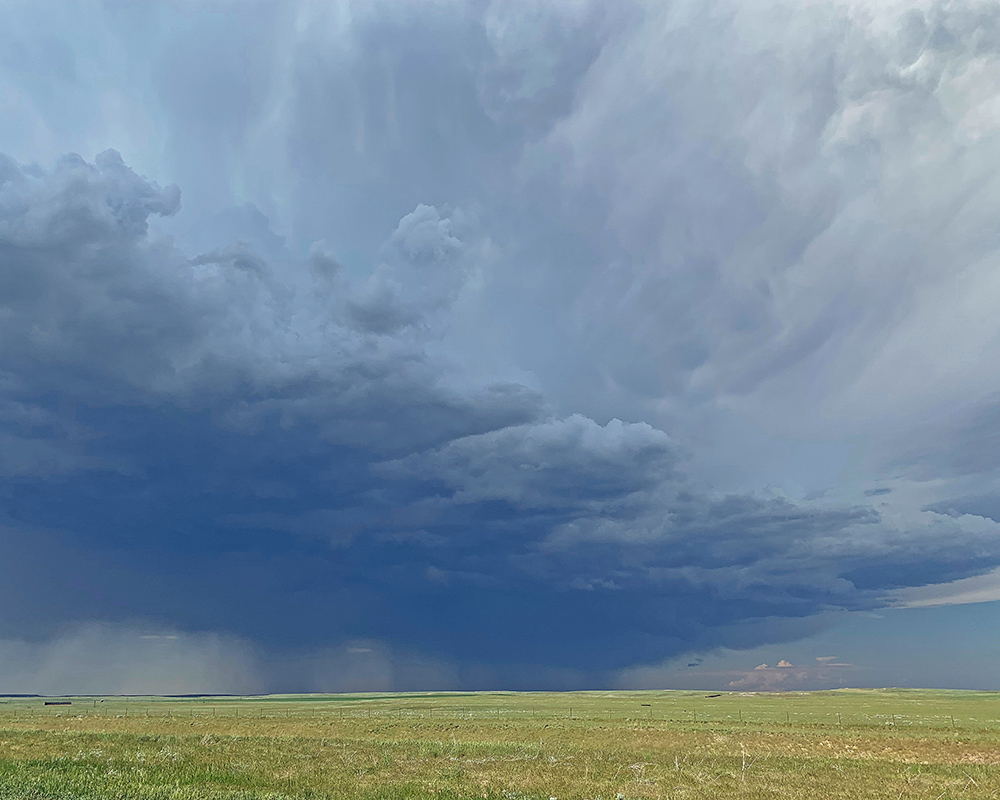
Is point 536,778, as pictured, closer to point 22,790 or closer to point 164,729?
point 22,790

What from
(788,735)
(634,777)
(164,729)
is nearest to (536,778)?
(634,777)

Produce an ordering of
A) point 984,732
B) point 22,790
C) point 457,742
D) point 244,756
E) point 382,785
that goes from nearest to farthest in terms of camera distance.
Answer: point 22,790
point 382,785
point 244,756
point 457,742
point 984,732

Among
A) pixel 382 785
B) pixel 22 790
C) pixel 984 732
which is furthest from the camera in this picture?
pixel 984 732

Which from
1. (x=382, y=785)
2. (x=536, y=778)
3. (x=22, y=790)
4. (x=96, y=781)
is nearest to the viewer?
(x=22, y=790)

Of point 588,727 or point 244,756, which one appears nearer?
point 244,756

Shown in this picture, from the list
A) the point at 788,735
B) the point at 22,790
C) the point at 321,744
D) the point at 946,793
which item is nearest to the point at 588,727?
the point at 788,735

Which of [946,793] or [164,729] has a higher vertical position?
[164,729]

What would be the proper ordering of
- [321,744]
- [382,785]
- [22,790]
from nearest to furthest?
[22,790]
[382,785]
[321,744]

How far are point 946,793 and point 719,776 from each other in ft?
39.0

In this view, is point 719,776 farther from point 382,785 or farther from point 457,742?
point 457,742

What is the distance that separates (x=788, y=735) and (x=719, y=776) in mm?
29133

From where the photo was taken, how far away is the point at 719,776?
127 feet

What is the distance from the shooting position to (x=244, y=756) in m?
43.5

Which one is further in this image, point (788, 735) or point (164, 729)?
point (164, 729)
